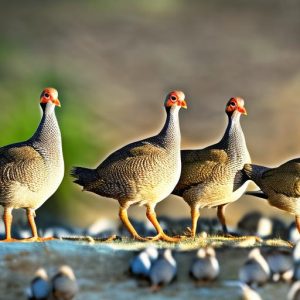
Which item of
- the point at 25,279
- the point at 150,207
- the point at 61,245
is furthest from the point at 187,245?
the point at 25,279

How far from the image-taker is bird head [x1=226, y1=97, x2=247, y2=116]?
36.6 ft

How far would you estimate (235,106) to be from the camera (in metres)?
11.2

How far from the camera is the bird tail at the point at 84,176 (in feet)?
34.2

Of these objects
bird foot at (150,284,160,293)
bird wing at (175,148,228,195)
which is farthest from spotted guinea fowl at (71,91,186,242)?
bird foot at (150,284,160,293)

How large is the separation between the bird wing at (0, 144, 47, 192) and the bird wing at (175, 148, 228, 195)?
1.93m

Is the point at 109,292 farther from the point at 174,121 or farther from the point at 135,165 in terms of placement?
the point at 174,121

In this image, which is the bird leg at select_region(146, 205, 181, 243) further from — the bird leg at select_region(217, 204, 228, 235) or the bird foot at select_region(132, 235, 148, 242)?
the bird leg at select_region(217, 204, 228, 235)

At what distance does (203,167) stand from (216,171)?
0.16 m

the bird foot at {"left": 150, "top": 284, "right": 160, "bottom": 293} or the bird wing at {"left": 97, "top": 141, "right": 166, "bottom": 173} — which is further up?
the bird wing at {"left": 97, "top": 141, "right": 166, "bottom": 173}

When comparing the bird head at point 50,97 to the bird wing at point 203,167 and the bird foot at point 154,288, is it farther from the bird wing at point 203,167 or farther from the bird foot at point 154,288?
the bird foot at point 154,288

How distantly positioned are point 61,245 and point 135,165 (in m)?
1.48

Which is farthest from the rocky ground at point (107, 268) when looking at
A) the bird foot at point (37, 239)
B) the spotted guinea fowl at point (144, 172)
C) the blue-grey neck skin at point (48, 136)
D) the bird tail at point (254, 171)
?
the bird tail at point (254, 171)

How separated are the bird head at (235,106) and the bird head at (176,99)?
2.89ft

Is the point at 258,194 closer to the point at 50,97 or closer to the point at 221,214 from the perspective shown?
the point at 221,214
